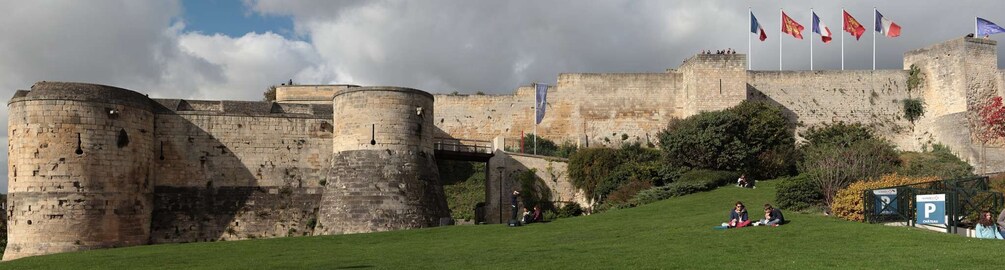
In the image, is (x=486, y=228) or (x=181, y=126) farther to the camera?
(x=181, y=126)

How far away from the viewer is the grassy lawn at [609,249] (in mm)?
13664

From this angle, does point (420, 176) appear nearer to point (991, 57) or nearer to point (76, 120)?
point (76, 120)

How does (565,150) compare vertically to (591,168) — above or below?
above

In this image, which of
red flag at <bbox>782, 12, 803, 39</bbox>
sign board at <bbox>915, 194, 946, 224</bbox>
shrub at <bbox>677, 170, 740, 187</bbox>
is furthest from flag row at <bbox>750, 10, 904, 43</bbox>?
sign board at <bbox>915, 194, 946, 224</bbox>

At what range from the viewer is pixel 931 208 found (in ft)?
57.5

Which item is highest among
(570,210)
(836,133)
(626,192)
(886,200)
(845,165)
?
(836,133)

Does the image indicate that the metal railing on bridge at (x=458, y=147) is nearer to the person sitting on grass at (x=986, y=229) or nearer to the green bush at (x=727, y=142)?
the green bush at (x=727, y=142)

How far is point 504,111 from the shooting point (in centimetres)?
4744

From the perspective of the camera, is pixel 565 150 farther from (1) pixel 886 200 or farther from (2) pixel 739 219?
(1) pixel 886 200

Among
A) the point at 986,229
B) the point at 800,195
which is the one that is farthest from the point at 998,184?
the point at 986,229

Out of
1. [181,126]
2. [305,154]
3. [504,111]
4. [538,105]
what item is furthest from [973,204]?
[504,111]

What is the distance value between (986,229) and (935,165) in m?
22.4

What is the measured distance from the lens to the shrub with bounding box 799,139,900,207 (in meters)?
24.8

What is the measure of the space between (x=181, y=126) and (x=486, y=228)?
13057mm
